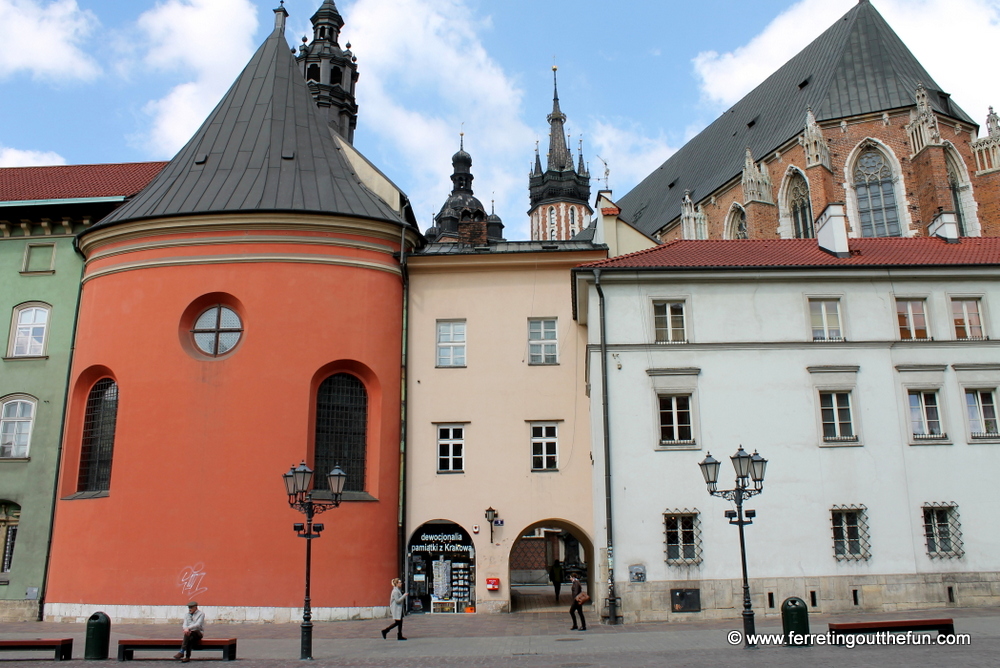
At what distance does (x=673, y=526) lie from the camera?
18.7 m

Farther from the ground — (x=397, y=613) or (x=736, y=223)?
(x=736, y=223)

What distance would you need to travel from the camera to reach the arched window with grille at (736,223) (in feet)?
145

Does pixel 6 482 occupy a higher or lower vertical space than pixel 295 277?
lower

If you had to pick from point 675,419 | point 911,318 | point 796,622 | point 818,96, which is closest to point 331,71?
point 818,96

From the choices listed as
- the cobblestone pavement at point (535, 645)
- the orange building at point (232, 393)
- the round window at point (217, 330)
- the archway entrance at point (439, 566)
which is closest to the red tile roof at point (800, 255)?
the orange building at point (232, 393)

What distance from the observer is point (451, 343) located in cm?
2259

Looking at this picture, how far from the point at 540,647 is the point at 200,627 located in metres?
5.93

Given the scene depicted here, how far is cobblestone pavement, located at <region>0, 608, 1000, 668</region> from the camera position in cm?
1227

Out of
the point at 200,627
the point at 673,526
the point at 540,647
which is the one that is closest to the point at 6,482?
the point at 200,627

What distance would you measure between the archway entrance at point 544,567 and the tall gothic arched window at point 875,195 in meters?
19.3

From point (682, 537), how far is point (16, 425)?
18095 mm

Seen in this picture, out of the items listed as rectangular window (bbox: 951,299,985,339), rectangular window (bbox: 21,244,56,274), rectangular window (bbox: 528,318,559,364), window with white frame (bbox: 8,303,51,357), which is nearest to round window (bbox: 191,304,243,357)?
window with white frame (bbox: 8,303,51,357)

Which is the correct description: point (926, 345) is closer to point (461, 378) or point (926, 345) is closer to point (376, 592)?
point (461, 378)

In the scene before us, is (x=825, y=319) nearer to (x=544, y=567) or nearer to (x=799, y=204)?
(x=799, y=204)
